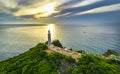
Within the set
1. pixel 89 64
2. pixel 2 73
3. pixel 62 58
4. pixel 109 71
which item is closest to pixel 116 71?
pixel 109 71

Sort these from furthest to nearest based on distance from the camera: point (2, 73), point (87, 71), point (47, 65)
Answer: point (2, 73)
point (47, 65)
point (87, 71)

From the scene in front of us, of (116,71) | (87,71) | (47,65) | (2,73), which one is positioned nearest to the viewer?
(87,71)

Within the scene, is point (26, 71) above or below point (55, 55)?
below

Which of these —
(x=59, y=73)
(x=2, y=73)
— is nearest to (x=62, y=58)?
(x=59, y=73)

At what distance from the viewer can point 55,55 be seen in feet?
85.9

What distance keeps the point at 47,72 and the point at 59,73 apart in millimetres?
1550

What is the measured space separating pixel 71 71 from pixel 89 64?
2358 mm

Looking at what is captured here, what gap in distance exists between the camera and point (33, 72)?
81.8 feet

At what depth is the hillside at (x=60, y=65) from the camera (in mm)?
22219

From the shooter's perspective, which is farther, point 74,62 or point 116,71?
point 74,62

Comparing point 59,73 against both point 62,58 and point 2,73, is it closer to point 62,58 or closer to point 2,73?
point 62,58

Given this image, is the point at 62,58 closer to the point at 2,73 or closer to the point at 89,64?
the point at 89,64

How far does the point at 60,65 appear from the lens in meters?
24.5

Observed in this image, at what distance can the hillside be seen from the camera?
22219 mm
